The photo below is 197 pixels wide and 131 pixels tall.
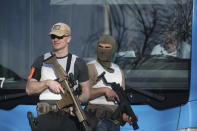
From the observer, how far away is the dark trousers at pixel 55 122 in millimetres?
4266

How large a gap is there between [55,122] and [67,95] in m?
0.26

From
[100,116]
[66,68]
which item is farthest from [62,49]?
[100,116]

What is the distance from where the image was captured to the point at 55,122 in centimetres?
430

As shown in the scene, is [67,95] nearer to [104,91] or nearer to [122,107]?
[104,91]

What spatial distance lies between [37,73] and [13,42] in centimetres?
98

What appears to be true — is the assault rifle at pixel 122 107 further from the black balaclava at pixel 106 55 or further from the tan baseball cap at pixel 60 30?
the tan baseball cap at pixel 60 30

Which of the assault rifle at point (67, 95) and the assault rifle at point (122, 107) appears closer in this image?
the assault rifle at point (67, 95)

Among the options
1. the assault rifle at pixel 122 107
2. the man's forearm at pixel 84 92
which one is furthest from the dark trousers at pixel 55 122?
the assault rifle at pixel 122 107

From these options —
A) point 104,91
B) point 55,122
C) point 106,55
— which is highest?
point 106,55

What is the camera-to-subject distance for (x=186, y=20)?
5.12 metres

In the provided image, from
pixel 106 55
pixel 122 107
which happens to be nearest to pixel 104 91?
pixel 122 107

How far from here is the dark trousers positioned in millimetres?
4266

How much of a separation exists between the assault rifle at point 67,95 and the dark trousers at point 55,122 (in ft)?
0.29

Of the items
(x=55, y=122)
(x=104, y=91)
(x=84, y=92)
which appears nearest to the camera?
(x=55, y=122)
